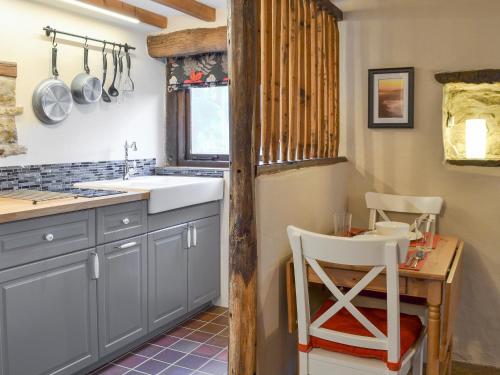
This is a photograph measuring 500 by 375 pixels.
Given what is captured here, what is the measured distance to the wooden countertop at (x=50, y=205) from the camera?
218 cm

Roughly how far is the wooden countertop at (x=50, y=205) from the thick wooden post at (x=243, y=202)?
0.96 metres

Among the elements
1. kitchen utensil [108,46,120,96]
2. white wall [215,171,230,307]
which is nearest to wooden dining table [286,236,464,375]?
white wall [215,171,230,307]

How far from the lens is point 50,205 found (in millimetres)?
2373

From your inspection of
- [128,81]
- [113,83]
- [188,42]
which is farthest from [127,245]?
[188,42]

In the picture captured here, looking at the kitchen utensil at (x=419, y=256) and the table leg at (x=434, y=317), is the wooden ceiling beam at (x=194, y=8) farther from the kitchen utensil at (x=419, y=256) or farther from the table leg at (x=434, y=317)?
the table leg at (x=434, y=317)

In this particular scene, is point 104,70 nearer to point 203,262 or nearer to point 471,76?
point 203,262

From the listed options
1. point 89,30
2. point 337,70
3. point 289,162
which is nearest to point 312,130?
point 289,162

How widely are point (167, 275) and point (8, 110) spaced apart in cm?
142

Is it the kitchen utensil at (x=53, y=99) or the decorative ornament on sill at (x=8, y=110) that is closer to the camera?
the decorative ornament on sill at (x=8, y=110)

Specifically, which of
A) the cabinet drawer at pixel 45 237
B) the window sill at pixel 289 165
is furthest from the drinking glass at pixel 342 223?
the cabinet drawer at pixel 45 237

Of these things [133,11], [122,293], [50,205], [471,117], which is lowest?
[122,293]

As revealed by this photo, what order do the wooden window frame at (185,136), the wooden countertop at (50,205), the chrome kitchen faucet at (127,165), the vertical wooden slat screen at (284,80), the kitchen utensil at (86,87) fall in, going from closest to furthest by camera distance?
1. the wooden countertop at (50,205)
2. the vertical wooden slat screen at (284,80)
3. the kitchen utensil at (86,87)
4. the chrome kitchen faucet at (127,165)
5. the wooden window frame at (185,136)

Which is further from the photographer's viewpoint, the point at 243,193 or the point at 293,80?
the point at 293,80

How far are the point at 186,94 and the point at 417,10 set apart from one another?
195cm
